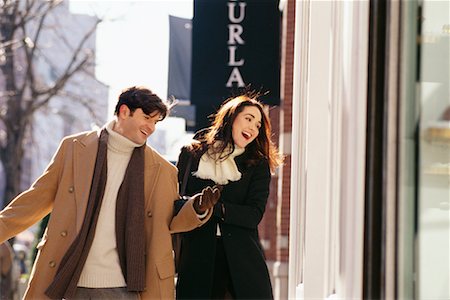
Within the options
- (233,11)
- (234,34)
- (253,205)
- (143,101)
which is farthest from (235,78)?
(143,101)

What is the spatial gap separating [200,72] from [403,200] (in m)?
8.49

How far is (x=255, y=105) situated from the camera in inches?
284

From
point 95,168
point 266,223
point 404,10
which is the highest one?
point 404,10

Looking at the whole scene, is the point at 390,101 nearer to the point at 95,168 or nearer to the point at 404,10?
the point at 404,10

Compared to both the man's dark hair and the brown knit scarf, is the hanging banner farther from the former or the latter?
the brown knit scarf

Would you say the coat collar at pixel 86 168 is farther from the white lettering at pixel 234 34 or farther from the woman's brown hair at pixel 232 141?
the white lettering at pixel 234 34

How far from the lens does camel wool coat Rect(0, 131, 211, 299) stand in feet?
21.4

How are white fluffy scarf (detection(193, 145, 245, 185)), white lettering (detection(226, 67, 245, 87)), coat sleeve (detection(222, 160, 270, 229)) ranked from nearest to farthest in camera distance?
1. coat sleeve (detection(222, 160, 270, 229))
2. white fluffy scarf (detection(193, 145, 245, 185))
3. white lettering (detection(226, 67, 245, 87))

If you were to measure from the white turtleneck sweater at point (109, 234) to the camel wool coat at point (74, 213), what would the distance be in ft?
0.37

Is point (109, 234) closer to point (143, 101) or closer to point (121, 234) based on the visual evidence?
point (121, 234)

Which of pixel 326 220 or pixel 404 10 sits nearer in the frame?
pixel 404 10

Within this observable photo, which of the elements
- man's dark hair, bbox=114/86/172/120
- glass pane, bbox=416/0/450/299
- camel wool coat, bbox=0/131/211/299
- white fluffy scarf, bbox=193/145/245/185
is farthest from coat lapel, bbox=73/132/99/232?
glass pane, bbox=416/0/450/299

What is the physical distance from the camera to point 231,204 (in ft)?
22.9

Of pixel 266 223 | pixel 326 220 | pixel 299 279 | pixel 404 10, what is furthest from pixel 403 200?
pixel 266 223
